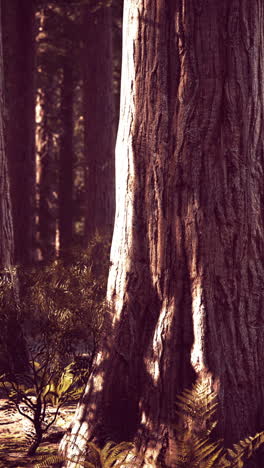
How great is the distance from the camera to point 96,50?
1445cm

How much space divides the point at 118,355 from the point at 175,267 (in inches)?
34.7

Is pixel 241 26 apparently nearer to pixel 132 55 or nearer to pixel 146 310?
pixel 132 55

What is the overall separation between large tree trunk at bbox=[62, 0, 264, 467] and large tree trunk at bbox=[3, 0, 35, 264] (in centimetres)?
984

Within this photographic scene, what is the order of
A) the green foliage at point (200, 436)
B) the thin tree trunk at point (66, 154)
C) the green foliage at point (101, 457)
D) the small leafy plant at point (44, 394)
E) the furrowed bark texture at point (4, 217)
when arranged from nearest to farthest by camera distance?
the green foliage at point (200, 436) < the green foliage at point (101, 457) < the small leafy plant at point (44, 394) < the furrowed bark texture at point (4, 217) < the thin tree trunk at point (66, 154)

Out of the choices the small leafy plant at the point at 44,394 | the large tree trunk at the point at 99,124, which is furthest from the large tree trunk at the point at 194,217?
the large tree trunk at the point at 99,124

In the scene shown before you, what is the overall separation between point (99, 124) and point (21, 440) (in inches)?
383

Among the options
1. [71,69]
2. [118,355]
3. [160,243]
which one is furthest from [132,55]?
[71,69]

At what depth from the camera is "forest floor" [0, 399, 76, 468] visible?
5320 mm

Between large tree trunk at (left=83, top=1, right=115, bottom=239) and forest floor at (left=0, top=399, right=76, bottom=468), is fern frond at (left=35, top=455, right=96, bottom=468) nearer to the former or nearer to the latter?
forest floor at (left=0, top=399, right=76, bottom=468)

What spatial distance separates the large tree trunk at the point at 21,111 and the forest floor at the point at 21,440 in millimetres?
7994

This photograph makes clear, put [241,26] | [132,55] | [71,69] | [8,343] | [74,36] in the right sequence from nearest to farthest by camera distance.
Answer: [241,26], [132,55], [8,343], [74,36], [71,69]

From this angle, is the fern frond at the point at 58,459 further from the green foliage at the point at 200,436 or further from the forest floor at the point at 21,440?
the green foliage at the point at 200,436

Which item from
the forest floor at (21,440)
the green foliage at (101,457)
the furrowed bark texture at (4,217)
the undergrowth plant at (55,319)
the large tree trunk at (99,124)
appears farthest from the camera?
the large tree trunk at (99,124)

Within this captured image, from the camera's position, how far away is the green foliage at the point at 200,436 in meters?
4.03
